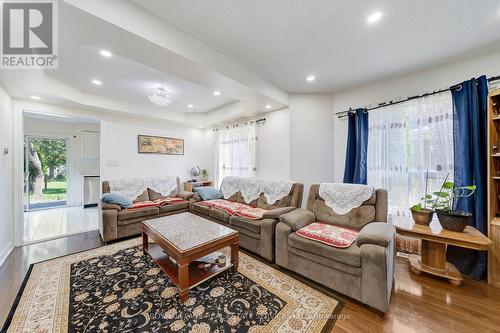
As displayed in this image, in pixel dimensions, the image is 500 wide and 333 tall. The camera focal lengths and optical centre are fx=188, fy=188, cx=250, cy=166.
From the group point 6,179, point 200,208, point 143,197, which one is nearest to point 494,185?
point 200,208

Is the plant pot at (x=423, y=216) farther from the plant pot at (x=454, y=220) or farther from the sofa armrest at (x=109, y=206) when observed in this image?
the sofa armrest at (x=109, y=206)

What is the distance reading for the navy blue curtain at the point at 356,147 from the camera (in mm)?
2990

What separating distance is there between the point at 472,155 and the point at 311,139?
6.45 feet

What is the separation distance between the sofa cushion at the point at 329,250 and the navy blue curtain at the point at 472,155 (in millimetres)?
1483

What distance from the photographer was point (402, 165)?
266 centimetres

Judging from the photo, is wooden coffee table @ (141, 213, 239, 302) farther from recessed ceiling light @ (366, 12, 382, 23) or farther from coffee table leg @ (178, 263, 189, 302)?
recessed ceiling light @ (366, 12, 382, 23)

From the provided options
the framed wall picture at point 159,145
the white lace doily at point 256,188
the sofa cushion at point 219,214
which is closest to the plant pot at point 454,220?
the white lace doily at point 256,188

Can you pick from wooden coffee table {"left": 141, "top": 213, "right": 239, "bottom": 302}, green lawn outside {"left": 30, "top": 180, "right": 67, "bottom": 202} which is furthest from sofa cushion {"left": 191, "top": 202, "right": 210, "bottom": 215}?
green lawn outside {"left": 30, "top": 180, "right": 67, "bottom": 202}

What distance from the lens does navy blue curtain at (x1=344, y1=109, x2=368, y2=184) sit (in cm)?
299

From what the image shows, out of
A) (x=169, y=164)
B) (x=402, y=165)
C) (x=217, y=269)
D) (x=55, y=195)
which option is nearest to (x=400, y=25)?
(x=402, y=165)

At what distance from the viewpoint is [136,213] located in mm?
3162

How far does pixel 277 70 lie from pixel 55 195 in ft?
24.4

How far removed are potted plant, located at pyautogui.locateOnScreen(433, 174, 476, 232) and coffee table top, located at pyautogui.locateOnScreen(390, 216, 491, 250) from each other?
0.23 ft

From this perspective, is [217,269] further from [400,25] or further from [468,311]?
[400,25]
